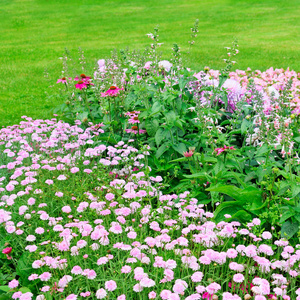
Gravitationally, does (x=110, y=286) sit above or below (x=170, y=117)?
below

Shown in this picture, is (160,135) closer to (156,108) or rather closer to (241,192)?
(156,108)

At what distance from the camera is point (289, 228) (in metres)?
2.47

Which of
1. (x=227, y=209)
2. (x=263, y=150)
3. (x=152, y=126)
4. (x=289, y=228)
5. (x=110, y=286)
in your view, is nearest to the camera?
(x=110, y=286)

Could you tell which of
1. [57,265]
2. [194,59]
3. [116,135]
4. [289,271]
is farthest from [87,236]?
[194,59]

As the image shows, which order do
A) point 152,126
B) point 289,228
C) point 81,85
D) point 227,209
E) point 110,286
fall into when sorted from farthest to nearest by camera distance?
point 81,85, point 152,126, point 227,209, point 289,228, point 110,286

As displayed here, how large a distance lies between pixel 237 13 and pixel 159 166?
1673cm

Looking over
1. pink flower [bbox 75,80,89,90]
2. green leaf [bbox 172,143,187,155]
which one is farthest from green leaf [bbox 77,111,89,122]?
green leaf [bbox 172,143,187,155]

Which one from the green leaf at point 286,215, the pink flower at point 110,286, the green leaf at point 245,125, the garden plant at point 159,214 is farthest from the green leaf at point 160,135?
the pink flower at point 110,286

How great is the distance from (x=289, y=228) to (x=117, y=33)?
1340 cm

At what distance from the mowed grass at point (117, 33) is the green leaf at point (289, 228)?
2.21 metres

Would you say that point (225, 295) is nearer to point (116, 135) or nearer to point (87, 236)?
point (87, 236)

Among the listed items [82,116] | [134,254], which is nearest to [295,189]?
[134,254]

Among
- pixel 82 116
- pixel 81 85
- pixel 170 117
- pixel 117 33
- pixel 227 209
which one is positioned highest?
pixel 81 85

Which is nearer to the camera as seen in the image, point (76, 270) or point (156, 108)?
point (76, 270)
